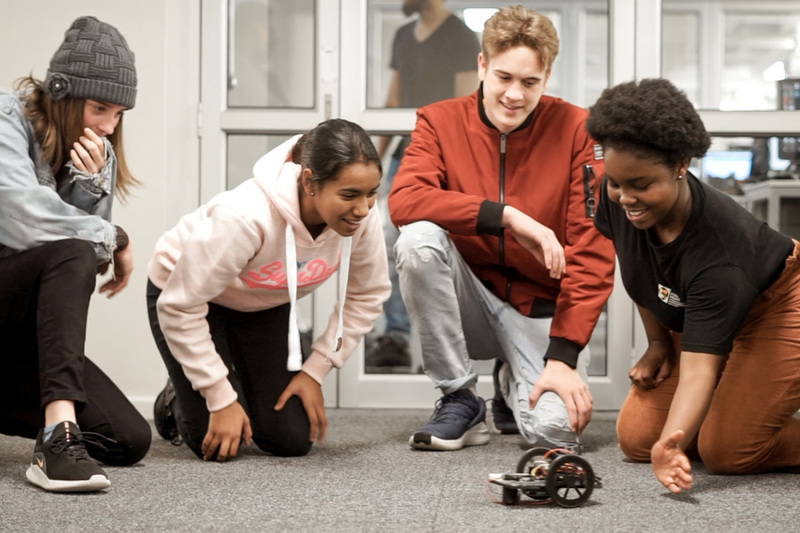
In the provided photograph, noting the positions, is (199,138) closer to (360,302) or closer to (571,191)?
(360,302)

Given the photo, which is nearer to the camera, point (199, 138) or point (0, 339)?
point (0, 339)

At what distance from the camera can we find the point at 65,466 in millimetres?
1599

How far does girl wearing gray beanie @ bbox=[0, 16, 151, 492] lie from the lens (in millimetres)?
1690

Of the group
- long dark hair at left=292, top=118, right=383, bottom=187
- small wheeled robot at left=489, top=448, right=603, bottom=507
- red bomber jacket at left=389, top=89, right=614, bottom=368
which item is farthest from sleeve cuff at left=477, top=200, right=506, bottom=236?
small wheeled robot at left=489, top=448, right=603, bottom=507

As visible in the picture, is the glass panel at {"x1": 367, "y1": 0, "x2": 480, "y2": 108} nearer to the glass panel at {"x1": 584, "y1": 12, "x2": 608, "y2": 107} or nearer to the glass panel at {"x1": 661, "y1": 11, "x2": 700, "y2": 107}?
the glass panel at {"x1": 584, "y1": 12, "x2": 608, "y2": 107}

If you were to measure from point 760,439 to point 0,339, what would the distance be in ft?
4.83

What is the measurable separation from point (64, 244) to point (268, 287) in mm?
416

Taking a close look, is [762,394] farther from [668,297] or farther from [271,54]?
[271,54]

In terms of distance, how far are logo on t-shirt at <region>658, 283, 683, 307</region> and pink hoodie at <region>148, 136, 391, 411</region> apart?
0.62 meters

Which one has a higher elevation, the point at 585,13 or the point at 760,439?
the point at 585,13

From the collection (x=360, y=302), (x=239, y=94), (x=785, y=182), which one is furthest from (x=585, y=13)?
(x=360, y=302)

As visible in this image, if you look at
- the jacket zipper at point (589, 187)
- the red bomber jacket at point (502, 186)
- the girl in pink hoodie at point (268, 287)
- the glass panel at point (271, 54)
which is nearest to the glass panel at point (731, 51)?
the red bomber jacket at point (502, 186)

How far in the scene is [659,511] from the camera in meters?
1.48

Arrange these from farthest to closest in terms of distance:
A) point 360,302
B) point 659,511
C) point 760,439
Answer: point 360,302
point 760,439
point 659,511
